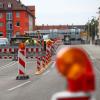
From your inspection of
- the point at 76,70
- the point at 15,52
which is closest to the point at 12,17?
the point at 15,52

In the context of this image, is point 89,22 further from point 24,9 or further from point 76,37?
point 76,37

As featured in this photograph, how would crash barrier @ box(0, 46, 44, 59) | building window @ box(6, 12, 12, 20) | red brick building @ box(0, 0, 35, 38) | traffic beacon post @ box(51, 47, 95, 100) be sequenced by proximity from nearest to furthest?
traffic beacon post @ box(51, 47, 95, 100), crash barrier @ box(0, 46, 44, 59), red brick building @ box(0, 0, 35, 38), building window @ box(6, 12, 12, 20)

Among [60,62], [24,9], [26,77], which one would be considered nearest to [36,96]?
[26,77]

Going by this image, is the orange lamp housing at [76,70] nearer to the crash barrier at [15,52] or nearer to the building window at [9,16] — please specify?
the crash barrier at [15,52]

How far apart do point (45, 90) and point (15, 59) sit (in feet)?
76.4

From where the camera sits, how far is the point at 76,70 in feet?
6.42

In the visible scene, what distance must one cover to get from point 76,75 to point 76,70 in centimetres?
2

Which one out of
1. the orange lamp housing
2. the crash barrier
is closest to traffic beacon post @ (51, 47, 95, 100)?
the orange lamp housing

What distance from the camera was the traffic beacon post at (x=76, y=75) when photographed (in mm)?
1941

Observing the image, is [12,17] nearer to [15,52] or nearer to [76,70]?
[15,52]

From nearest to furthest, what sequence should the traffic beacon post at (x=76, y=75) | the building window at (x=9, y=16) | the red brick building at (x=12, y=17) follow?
the traffic beacon post at (x=76, y=75) → the red brick building at (x=12, y=17) → the building window at (x=9, y=16)

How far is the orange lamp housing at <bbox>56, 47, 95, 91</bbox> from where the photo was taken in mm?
1949

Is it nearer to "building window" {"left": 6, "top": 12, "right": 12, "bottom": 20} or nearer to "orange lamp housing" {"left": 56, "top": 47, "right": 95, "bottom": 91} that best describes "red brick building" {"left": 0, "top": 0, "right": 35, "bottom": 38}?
"building window" {"left": 6, "top": 12, "right": 12, "bottom": 20}

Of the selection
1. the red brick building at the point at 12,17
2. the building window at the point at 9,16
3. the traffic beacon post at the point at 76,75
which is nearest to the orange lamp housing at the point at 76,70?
the traffic beacon post at the point at 76,75
